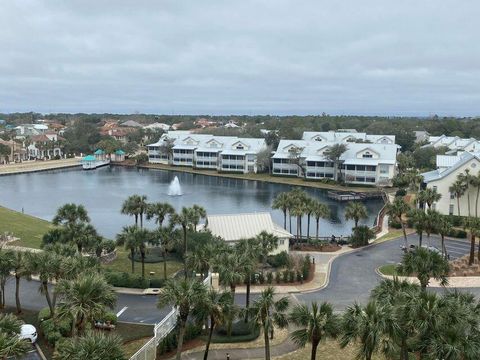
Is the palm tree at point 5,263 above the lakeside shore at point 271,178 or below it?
above

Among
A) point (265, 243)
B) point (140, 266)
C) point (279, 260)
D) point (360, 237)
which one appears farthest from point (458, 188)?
point (140, 266)

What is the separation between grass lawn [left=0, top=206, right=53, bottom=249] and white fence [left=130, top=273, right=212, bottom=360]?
24.3 metres

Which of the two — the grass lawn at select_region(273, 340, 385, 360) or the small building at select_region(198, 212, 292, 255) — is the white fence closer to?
the grass lawn at select_region(273, 340, 385, 360)

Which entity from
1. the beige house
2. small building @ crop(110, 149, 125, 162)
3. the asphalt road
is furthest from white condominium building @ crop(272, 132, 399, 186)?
small building @ crop(110, 149, 125, 162)

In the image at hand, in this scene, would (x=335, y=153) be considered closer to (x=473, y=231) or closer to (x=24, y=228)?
(x=473, y=231)

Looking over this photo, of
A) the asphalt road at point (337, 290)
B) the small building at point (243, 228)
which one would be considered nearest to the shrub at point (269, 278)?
the asphalt road at point (337, 290)

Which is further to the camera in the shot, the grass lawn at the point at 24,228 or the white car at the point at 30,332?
the grass lawn at the point at 24,228

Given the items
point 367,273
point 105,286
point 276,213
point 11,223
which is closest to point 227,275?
point 105,286

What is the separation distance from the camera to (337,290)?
1494 inches

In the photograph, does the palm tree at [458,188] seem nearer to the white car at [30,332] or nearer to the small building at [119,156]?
the white car at [30,332]

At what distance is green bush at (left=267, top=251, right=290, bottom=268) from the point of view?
144 feet

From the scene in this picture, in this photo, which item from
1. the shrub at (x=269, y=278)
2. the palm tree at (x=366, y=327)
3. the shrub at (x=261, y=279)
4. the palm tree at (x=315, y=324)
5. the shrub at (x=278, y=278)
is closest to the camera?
the palm tree at (x=366, y=327)

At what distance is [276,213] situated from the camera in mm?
76000

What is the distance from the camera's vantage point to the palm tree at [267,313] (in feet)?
79.6
